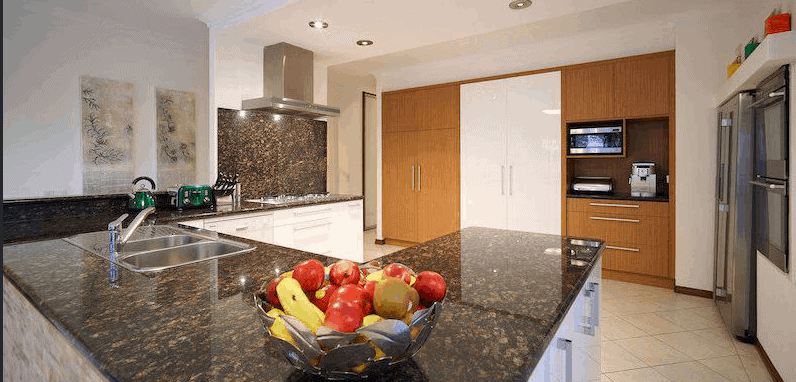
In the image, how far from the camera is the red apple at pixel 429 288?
72 centimetres

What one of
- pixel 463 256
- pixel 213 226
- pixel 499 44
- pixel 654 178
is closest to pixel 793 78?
pixel 463 256

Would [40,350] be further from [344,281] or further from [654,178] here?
[654,178]

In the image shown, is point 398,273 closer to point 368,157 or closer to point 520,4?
point 520,4

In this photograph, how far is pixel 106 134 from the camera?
11.2 ft

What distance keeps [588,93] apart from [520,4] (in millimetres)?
1515

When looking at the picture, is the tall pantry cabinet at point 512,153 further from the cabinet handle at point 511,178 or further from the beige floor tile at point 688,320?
the beige floor tile at point 688,320

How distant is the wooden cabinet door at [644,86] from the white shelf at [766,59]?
1.08m

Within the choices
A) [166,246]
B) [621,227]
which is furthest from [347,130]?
[166,246]

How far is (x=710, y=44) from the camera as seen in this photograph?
10.9 feet

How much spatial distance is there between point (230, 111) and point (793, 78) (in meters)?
3.75

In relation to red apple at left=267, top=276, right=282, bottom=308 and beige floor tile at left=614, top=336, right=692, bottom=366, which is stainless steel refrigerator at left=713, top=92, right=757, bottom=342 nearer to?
beige floor tile at left=614, top=336, right=692, bottom=366

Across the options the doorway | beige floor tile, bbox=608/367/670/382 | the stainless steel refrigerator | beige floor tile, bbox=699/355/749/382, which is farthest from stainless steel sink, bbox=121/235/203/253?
the doorway

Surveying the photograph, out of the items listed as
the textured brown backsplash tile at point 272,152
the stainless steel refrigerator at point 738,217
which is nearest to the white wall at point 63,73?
the textured brown backsplash tile at point 272,152

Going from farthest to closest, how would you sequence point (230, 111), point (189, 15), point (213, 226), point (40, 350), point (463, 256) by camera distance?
point (230, 111) < point (189, 15) < point (213, 226) < point (463, 256) < point (40, 350)
